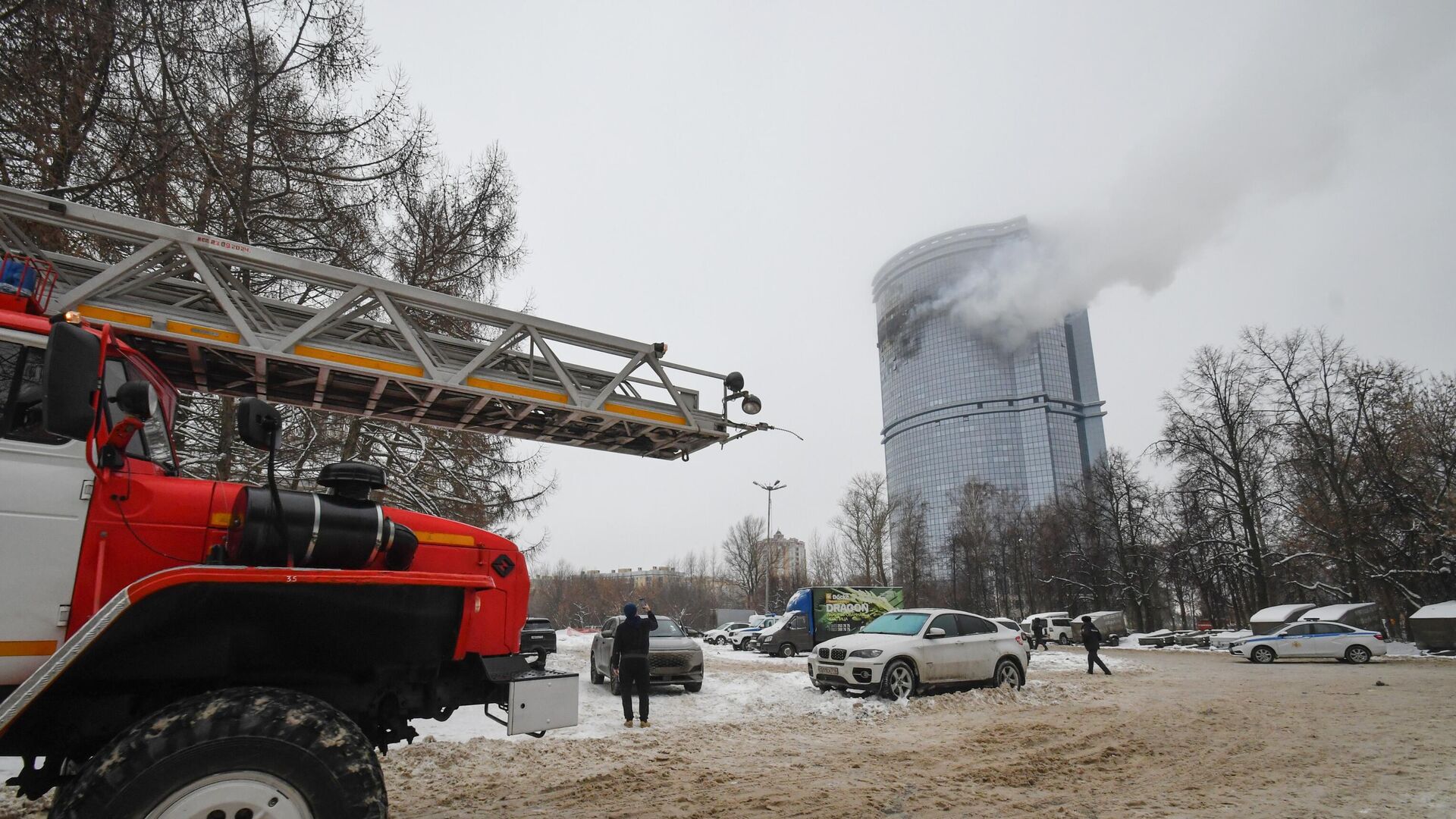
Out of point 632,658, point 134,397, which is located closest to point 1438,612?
point 632,658

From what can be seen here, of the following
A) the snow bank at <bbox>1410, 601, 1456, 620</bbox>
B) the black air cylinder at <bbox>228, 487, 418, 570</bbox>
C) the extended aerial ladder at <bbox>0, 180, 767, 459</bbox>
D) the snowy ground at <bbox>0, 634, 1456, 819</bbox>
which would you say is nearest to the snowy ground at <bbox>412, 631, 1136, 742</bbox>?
the snowy ground at <bbox>0, 634, 1456, 819</bbox>

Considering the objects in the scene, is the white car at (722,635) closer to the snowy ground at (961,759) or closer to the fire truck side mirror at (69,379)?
the snowy ground at (961,759)

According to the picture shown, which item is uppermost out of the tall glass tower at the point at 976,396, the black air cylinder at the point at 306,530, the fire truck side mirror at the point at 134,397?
the tall glass tower at the point at 976,396

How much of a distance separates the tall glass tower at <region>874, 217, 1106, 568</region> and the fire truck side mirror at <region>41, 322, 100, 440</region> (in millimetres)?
116421

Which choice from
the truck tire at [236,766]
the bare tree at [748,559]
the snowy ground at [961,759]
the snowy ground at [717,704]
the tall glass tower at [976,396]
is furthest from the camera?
the tall glass tower at [976,396]

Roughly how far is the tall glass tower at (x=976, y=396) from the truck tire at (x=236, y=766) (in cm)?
11580

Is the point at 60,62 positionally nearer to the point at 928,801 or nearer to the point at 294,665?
the point at 294,665

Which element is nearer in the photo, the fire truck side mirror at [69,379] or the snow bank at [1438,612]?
the fire truck side mirror at [69,379]

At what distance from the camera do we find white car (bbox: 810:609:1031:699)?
12359 millimetres

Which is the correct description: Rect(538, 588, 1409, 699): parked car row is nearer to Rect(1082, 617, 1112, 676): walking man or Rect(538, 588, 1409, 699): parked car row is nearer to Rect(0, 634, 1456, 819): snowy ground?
Rect(0, 634, 1456, 819): snowy ground

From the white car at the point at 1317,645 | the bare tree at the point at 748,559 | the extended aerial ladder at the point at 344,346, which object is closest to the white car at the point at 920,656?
the extended aerial ladder at the point at 344,346

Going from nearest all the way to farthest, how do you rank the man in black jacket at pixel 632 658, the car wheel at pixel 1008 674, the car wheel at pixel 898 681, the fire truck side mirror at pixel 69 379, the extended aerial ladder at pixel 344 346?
the fire truck side mirror at pixel 69 379
the extended aerial ladder at pixel 344 346
the man in black jacket at pixel 632 658
the car wheel at pixel 898 681
the car wheel at pixel 1008 674

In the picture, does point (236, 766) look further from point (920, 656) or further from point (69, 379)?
point (920, 656)

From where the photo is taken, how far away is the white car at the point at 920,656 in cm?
1236
